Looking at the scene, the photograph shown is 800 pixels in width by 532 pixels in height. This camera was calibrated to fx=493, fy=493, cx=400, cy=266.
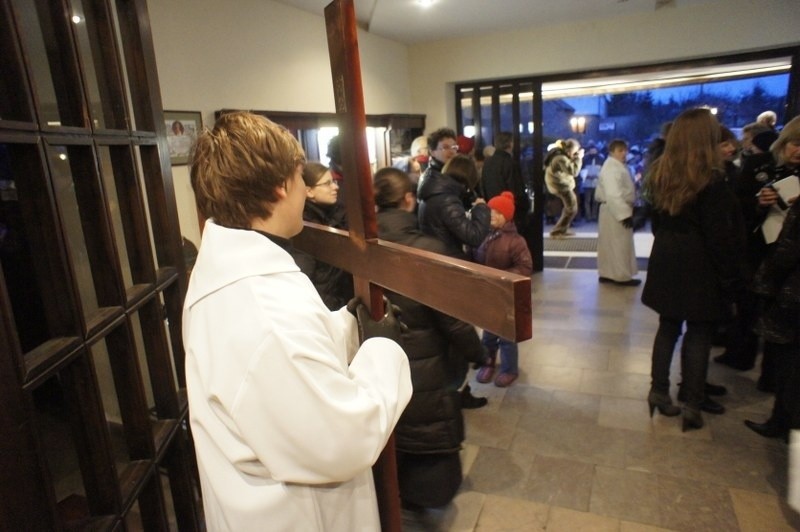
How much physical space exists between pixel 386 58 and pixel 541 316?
2.93m

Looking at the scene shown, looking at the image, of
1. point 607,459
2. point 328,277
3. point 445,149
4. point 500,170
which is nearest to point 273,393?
point 328,277

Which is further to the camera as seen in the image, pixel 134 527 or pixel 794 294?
pixel 794 294

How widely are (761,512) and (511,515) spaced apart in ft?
3.15

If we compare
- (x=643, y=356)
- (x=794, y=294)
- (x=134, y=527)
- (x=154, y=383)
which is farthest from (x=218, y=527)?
(x=643, y=356)

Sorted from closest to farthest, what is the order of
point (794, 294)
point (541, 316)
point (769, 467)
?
point (794, 294) → point (769, 467) → point (541, 316)

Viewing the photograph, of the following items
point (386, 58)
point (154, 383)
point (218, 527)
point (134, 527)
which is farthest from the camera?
point (386, 58)

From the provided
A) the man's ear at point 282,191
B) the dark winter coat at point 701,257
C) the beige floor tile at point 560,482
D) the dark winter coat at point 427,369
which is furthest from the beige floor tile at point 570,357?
the man's ear at point 282,191

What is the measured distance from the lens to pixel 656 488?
2.10 metres

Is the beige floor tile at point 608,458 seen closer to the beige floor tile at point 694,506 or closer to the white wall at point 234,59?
the beige floor tile at point 694,506

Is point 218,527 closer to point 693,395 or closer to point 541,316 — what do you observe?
point 693,395

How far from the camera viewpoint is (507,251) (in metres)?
2.77

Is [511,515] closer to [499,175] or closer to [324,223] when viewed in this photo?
[324,223]

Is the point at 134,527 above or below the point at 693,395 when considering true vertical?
above

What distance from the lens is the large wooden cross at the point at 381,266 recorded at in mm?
596
